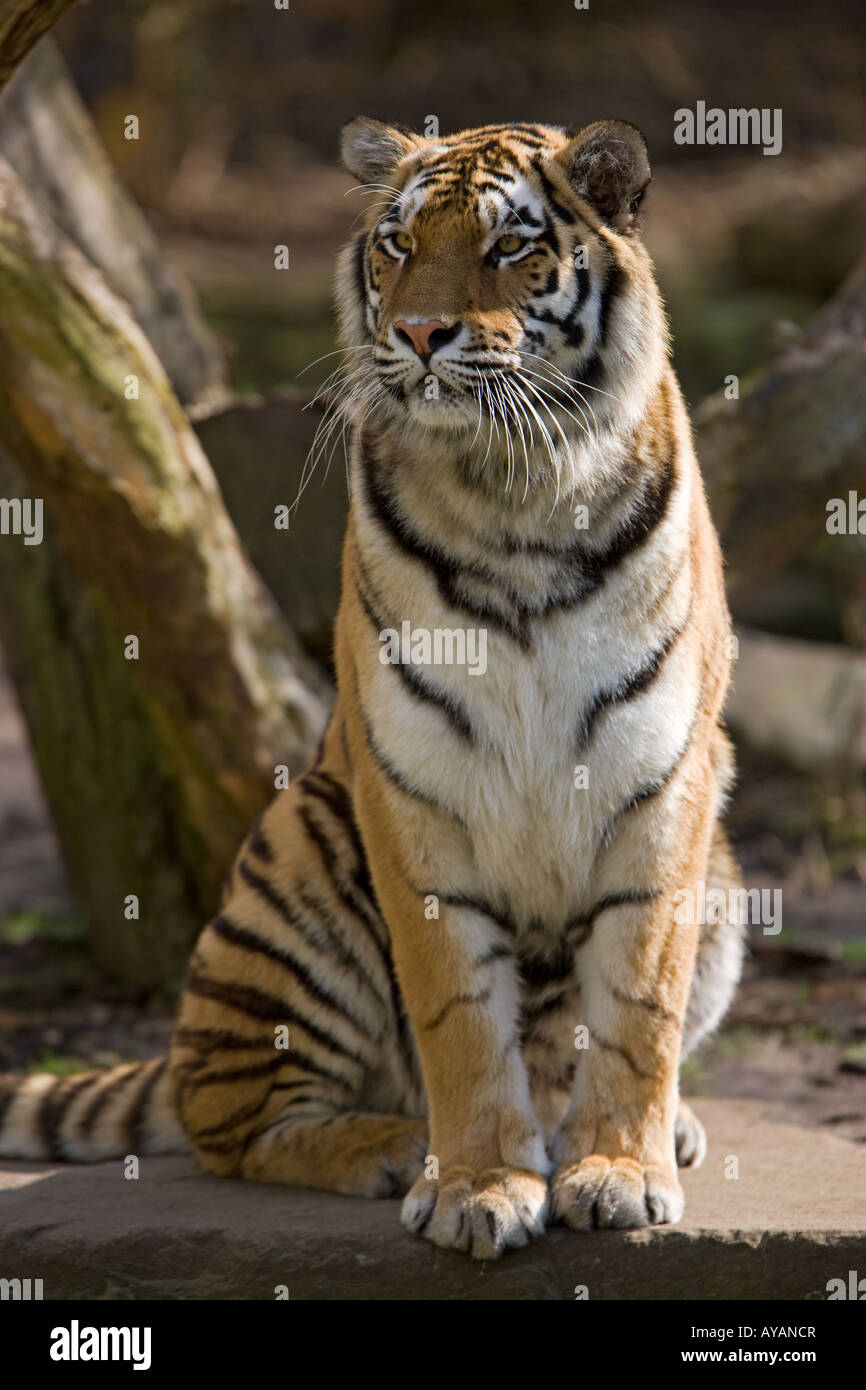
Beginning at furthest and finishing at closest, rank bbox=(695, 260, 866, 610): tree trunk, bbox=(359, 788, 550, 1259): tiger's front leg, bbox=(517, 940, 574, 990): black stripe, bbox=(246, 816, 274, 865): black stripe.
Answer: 1. bbox=(695, 260, 866, 610): tree trunk
2. bbox=(246, 816, 274, 865): black stripe
3. bbox=(517, 940, 574, 990): black stripe
4. bbox=(359, 788, 550, 1259): tiger's front leg

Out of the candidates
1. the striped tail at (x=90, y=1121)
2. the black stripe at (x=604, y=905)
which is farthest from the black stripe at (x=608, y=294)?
the striped tail at (x=90, y=1121)

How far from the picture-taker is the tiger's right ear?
12.6ft

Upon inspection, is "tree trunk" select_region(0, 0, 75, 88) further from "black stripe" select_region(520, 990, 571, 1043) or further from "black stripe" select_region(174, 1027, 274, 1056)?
"black stripe" select_region(520, 990, 571, 1043)

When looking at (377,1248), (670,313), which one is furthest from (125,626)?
(670,313)

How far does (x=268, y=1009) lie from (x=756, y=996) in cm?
262

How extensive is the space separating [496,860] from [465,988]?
0.28 m

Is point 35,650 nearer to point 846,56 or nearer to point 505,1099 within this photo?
point 505,1099

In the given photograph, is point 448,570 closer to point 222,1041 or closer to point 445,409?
point 445,409

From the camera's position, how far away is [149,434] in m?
5.02

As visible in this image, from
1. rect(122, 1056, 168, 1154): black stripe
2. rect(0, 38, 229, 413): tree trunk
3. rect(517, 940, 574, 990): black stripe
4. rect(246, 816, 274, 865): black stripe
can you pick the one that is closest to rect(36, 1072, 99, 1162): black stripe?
rect(122, 1056, 168, 1154): black stripe

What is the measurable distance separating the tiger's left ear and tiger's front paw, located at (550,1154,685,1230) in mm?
2023

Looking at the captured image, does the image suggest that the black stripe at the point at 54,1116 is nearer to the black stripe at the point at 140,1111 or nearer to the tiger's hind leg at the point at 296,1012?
the black stripe at the point at 140,1111

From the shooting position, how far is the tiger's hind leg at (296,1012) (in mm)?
3955

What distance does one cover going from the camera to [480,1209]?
3.34 meters
